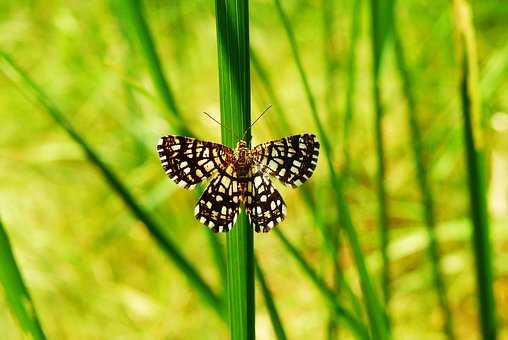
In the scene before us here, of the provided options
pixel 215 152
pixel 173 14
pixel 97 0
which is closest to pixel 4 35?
pixel 97 0

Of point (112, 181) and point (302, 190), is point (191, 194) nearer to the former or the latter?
point (302, 190)

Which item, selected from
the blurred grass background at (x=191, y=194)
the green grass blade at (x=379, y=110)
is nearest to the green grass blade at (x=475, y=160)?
the green grass blade at (x=379, y=110)

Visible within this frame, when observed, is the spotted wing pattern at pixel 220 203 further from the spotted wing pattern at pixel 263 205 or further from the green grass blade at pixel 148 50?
the green grass blade at pixel 148 50

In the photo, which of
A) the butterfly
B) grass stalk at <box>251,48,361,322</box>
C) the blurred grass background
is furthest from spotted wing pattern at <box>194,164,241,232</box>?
the blurred grass background

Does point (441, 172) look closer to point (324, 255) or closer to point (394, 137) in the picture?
point (394, 137)

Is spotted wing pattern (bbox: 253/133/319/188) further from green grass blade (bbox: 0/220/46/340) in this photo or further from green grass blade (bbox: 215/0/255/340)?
green grass blade (bbox: 0/220/46/340)

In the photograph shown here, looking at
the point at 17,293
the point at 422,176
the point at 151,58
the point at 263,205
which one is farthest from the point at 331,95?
the point at 17,293

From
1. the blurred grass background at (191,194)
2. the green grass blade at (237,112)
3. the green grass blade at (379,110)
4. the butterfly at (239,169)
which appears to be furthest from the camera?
the blurred grass background at (191,194)
